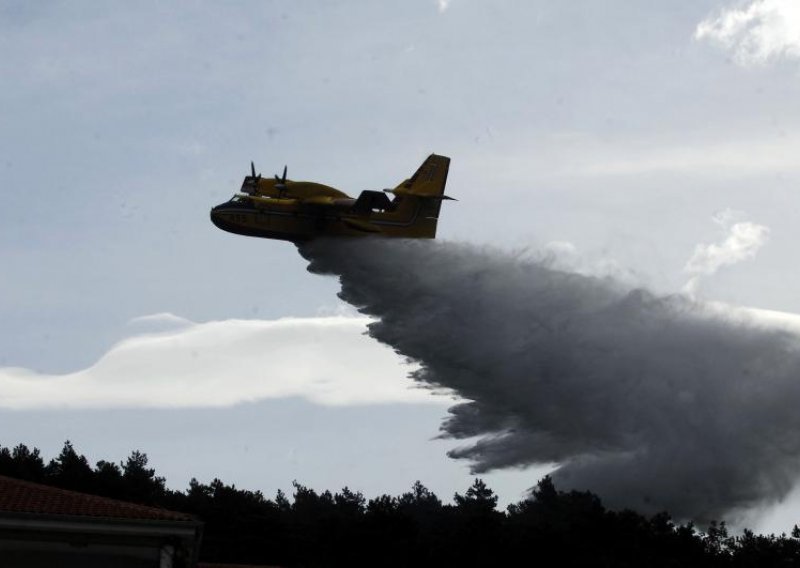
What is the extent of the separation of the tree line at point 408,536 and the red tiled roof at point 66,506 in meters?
46.0

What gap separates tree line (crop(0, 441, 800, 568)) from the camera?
6581cm

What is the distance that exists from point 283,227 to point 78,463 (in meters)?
37.4

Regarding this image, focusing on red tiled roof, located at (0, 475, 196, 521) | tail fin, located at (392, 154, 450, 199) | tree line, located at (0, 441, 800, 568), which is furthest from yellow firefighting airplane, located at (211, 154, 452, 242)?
red tiled roof, located at (0, 475, 196, 521)

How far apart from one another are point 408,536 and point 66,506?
52.2 metres

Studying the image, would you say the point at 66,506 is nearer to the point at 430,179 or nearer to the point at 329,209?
the point at 329,209

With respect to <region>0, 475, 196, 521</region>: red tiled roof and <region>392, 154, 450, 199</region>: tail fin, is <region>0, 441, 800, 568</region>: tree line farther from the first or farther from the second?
<region>0, 475, 196, 521</region>: red tiled roof

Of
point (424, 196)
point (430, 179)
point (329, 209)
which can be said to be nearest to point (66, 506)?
point (329, 209)

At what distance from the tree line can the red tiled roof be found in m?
46.0

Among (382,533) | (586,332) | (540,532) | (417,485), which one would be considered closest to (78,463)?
(382,533)

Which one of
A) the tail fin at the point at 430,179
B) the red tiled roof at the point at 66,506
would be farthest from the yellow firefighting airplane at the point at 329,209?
the red tiled roof at the point at 66,506

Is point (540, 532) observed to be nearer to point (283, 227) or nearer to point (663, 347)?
point (663, 347)

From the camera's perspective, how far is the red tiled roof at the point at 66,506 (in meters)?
18.2

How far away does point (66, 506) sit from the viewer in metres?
18.7

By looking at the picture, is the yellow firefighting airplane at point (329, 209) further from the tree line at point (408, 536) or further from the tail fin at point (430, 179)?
the tree line at point (408, 536)
